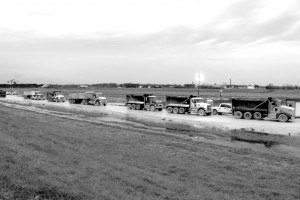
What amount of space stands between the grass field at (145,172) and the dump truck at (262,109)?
1870 cm

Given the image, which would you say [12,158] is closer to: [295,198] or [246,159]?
[295,198]

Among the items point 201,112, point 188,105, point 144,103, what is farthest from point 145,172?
point 144,103

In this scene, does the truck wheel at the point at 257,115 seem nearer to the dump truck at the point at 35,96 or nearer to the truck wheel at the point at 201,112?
the truck wheel at the point at 201,112

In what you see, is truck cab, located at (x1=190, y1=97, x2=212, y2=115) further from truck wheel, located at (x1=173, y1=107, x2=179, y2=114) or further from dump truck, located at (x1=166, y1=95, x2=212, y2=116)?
truck wheel, located at (x1=173, y1=107, x2=179, y2=114)

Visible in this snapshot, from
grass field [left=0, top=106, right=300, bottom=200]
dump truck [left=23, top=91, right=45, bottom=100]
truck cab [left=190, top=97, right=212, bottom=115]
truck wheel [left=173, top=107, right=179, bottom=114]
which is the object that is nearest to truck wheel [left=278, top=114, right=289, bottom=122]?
truck cab [left=190, top=97, right=212, bottom=115]

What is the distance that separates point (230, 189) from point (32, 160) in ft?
24.0

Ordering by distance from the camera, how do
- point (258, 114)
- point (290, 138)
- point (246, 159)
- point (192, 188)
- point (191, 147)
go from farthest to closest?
1. point (258, 114)
2. point (290, 138)
3. point (191, 147)
4. point (246, 159)
5. point (192, 188)

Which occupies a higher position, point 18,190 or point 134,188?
point 18,190

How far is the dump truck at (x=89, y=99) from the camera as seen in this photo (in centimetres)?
5894

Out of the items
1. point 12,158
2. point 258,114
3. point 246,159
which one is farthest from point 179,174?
point 258,114

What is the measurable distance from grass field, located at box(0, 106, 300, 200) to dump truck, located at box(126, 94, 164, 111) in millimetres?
29367

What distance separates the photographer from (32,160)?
378 inches

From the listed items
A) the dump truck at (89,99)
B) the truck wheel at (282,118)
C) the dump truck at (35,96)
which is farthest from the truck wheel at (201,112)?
the dump truck at (35,96)

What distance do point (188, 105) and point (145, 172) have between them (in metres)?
32.5
